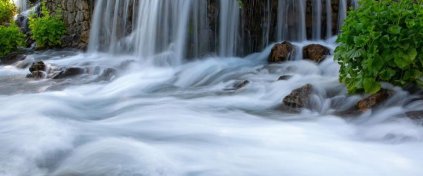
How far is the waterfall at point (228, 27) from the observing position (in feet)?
31.7

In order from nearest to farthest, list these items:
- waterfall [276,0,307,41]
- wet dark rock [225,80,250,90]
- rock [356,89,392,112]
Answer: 1. rock [356,89,392,112]
2. wet dark rock [225,80,250,90]
3. waterfall [276,0,307,41]

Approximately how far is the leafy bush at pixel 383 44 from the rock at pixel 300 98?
1.52ft

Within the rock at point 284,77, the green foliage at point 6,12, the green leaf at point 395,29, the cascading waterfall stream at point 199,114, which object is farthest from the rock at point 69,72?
the green foliage at point 6,12

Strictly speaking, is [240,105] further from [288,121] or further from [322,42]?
[322,42]

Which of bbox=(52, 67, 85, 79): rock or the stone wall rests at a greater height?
the stone wall

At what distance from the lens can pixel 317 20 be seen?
9.98 m

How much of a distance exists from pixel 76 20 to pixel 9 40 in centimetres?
158

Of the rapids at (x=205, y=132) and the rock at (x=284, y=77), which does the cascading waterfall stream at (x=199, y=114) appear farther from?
the rock at (x=284, y=77)

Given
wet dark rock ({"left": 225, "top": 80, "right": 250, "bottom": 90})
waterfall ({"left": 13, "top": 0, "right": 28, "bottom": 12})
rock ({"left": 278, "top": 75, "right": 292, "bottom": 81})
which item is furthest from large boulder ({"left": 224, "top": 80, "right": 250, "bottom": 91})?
waterfall ({"left": 13, "top": 0, "right": 28, "bottom": 12})

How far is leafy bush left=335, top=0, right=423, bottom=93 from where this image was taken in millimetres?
5168

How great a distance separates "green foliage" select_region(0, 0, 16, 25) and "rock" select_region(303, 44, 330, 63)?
971 cm

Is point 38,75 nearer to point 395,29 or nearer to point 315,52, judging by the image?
point 315,52

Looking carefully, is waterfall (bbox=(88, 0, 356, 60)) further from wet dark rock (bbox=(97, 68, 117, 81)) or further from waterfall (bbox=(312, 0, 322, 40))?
wet dark rock (bbox=(97, 68, 117, 81))

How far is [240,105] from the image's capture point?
6.32 m
